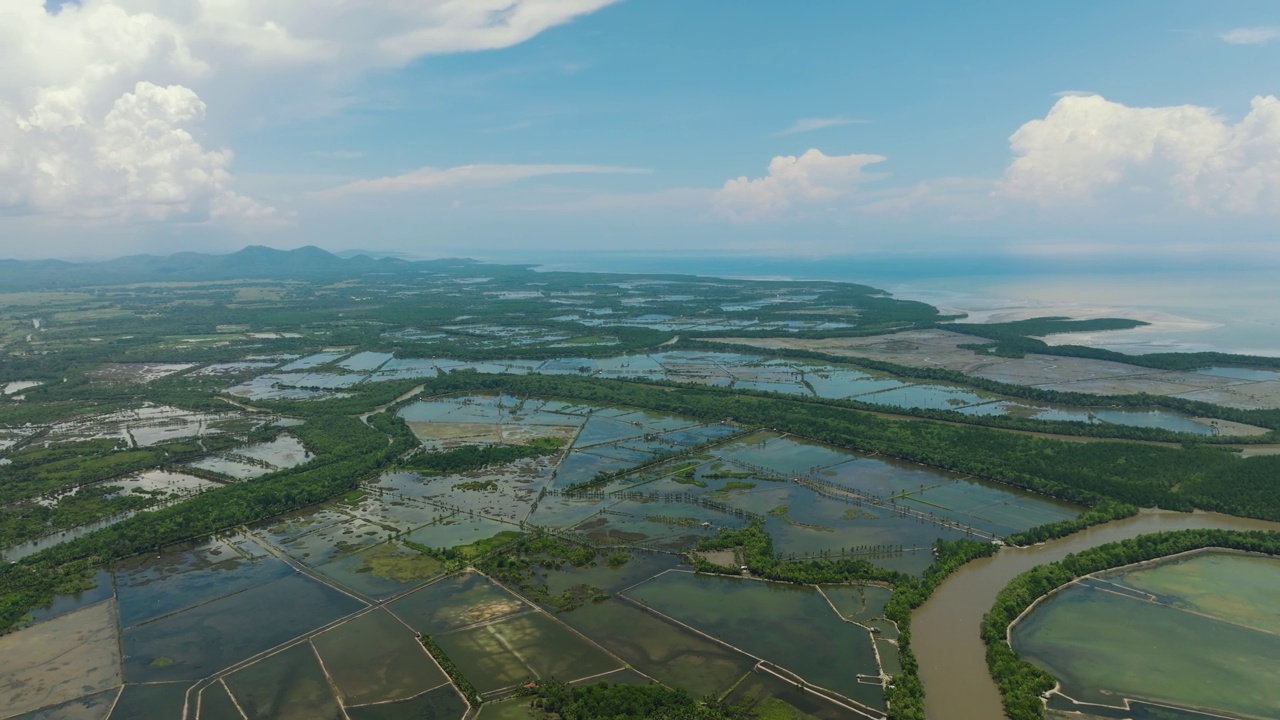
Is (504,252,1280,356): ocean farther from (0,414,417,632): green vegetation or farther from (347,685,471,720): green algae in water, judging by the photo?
(347,685,471,720): green algae in water

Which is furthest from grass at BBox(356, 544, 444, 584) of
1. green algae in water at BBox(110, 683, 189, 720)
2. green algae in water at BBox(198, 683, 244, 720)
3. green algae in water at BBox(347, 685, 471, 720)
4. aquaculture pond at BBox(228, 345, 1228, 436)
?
aquaculture pond at BBox(228, 345, 1228, 436)

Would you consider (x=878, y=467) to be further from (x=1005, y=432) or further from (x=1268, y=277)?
(x=1268, y=277)

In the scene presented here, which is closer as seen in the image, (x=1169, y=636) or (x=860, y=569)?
(x=1169, y=636)

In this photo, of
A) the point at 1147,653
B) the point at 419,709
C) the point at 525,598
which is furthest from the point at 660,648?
the point at 1147,653

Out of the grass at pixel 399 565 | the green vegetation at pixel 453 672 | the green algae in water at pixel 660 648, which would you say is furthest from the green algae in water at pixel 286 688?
the green algae in water at pixel 660 648

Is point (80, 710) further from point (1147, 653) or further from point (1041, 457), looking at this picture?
point (1041, 457)

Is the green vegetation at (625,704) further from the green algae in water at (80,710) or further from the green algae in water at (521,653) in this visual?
the green algae in water at (80,710)

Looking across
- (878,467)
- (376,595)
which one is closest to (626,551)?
(376,595)
